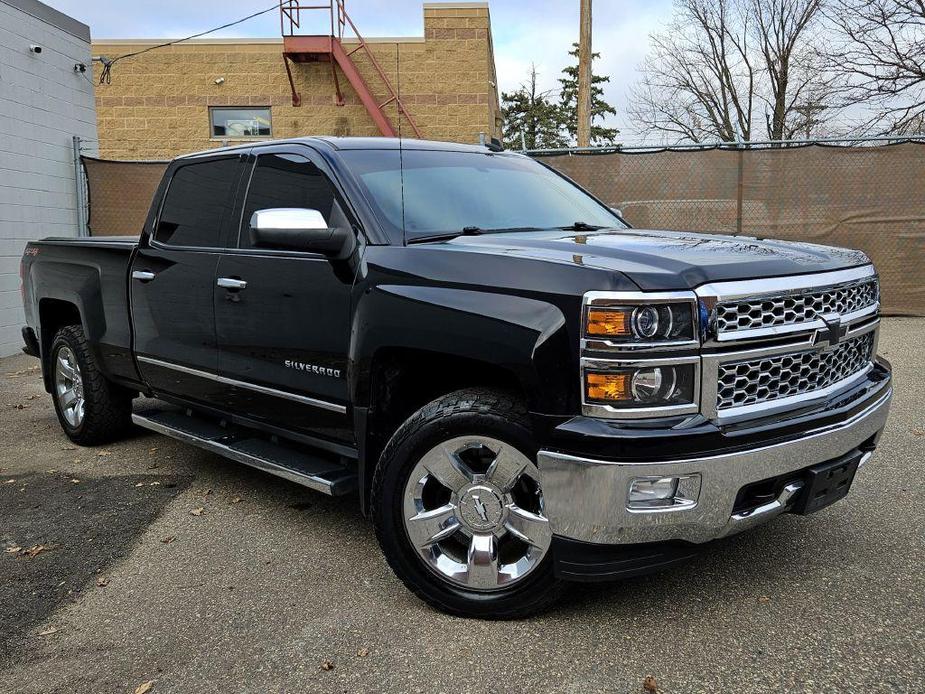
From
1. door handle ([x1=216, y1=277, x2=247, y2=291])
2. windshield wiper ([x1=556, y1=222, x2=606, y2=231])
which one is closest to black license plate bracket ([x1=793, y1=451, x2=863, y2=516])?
windshield wiper ([x1=556, y1=222, x2=606, y2=231])

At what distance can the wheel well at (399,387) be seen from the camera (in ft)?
10.8

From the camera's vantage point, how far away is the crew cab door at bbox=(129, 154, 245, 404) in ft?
14.3

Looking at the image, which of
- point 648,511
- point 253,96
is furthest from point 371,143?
point 253,96

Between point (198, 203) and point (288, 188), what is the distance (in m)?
0.91

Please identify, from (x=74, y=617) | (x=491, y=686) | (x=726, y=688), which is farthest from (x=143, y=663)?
(x=726, y=688)

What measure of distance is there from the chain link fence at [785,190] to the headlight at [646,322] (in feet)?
25.3

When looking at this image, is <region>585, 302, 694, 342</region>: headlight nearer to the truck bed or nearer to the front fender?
the front fender

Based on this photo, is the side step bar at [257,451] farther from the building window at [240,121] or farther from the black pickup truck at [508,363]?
the building window at [240,121]

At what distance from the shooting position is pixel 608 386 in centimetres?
265

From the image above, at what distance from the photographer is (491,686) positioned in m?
2.68

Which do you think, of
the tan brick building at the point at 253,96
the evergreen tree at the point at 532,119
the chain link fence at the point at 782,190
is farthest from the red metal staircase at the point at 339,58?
the evergreen tree at the point at 532,119

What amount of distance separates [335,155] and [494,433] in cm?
167

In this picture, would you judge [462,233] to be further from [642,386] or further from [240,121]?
[240,121]

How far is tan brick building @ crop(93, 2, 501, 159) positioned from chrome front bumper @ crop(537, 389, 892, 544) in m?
16.0
